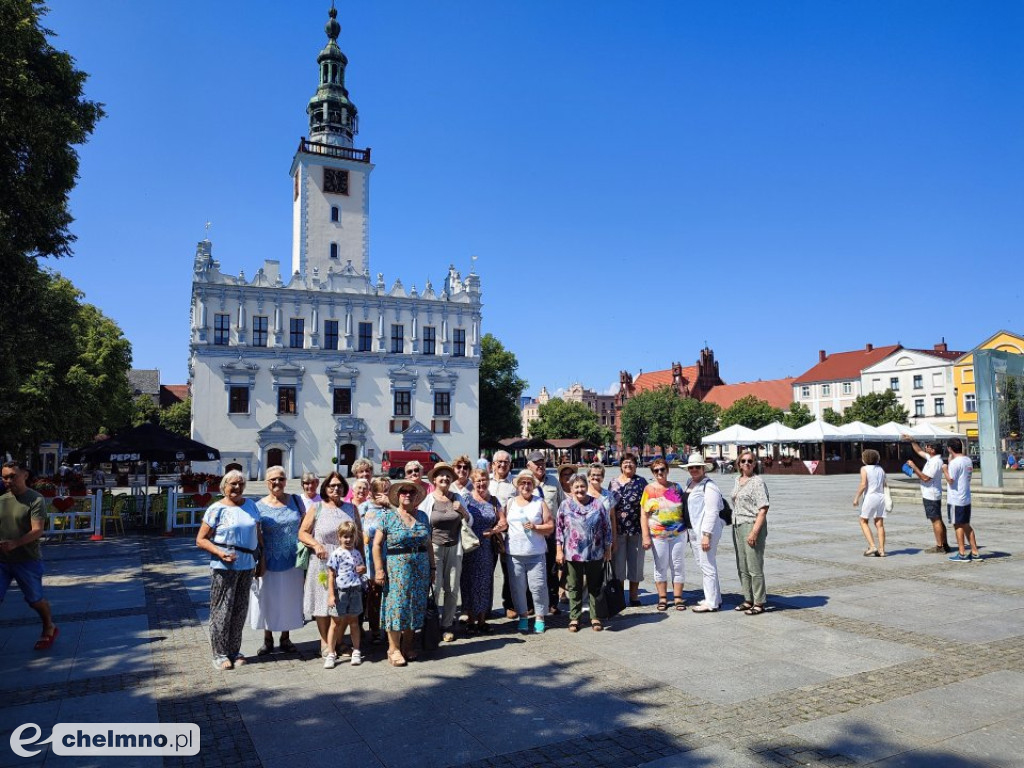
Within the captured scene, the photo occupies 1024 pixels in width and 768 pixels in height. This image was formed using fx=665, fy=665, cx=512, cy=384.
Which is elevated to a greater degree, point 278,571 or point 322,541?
point 322,541

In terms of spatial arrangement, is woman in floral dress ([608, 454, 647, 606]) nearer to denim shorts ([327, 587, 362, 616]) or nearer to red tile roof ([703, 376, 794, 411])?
denim shorts ([327, 587, 362, 616])

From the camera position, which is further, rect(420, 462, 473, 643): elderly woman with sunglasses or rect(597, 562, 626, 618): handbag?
rect(597, 562, 626, 618): handbag

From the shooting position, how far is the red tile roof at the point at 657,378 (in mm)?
113250

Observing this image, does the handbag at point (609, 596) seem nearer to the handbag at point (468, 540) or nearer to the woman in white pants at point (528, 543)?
the woman in white pants at point (528, 543)

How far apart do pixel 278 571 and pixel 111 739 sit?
199cm

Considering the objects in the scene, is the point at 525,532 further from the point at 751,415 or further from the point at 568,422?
the point at 568,422

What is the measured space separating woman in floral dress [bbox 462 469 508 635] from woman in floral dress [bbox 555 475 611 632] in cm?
72

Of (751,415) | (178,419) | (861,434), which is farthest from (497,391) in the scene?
(178,419)

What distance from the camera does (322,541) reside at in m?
6.36

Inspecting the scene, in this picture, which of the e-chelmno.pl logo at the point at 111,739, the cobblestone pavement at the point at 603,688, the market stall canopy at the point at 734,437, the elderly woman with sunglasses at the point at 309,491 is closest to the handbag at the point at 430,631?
the cobblestone pavement at the point at 603,688

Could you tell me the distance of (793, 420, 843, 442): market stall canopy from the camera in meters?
38.9

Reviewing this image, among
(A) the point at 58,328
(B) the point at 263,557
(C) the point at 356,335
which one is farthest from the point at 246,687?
(C) the point at 356,335

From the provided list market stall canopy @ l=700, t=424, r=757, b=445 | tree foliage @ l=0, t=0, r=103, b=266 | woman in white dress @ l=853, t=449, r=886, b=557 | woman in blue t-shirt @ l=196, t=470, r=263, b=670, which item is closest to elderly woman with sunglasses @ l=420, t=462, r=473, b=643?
woman in blue t-shirt @ l=196, t=470, r=263, b=670

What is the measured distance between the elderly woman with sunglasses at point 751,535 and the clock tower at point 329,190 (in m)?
45.0
